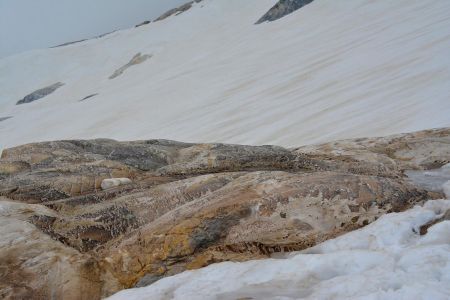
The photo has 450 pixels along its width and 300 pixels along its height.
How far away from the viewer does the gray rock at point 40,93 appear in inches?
1576

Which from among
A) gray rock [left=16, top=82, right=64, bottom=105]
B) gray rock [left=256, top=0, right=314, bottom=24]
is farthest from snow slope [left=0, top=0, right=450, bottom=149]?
gray rock [left=256, top=0, right=314, bottom=24]

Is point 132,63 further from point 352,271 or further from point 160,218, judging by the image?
point 352,271

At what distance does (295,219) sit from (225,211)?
0.61 meters

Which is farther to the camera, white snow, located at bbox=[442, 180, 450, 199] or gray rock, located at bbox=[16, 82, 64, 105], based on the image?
gray rock, located at bbox=[16, 82, 64, 105]

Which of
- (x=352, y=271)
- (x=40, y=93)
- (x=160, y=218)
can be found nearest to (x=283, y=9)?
(x=40, y=93)

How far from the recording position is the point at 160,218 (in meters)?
4.40

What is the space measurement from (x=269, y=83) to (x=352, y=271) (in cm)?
1525

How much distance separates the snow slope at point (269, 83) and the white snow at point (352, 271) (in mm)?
5766

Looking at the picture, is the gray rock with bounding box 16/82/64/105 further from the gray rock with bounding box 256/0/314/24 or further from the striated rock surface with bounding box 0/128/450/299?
the striated rock surface with bounding box 0/128/450/299

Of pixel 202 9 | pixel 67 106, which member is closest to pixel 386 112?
pixel 67 106

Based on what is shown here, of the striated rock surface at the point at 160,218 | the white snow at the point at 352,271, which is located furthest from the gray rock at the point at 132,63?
the white snow at the point at 352,271

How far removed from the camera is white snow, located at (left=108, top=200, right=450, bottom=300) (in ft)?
9.50

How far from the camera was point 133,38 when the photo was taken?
153ft

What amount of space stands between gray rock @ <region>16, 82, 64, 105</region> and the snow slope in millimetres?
1434
